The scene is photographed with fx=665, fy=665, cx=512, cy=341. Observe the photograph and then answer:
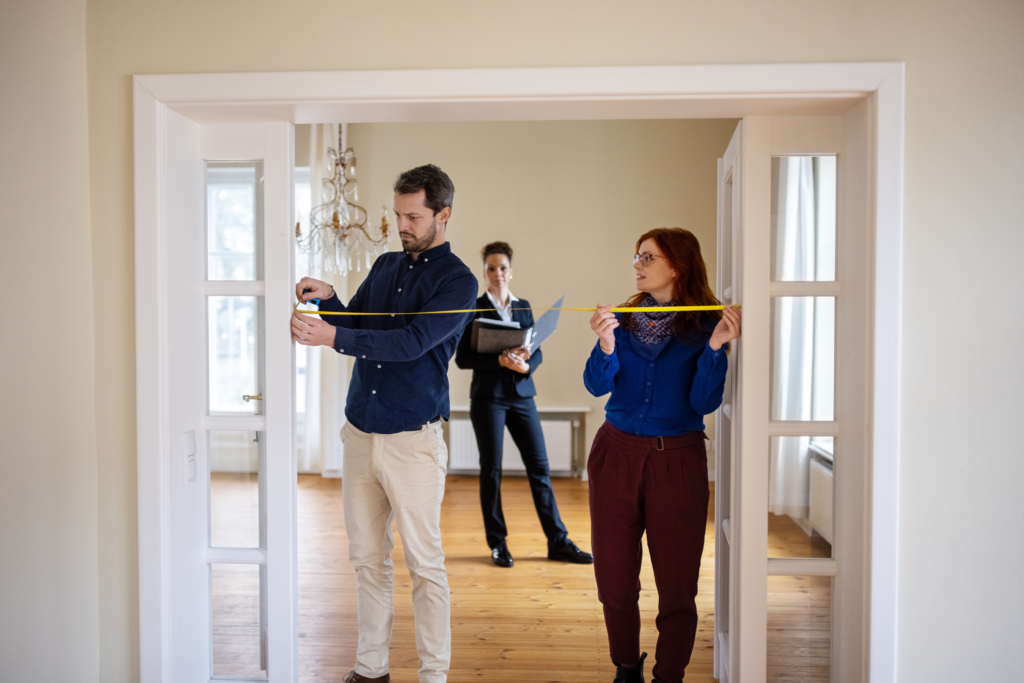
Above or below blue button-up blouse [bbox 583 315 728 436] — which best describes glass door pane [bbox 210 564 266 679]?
below

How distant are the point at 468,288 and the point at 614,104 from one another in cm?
68

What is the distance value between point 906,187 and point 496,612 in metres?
2.19

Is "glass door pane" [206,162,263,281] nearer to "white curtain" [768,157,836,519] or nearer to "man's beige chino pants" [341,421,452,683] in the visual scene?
"man's beige chino pants" [341,421,452,683]

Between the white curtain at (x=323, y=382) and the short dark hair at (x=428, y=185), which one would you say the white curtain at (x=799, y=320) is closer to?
the short dark hair at (x=428, y=185)

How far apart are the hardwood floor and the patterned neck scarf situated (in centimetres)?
64

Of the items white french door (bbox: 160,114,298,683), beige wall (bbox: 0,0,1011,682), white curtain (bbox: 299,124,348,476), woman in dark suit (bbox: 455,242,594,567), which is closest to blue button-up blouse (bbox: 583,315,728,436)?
beige wall (bbox: 0,0,1011,682)

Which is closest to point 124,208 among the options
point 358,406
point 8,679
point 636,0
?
point 358,406

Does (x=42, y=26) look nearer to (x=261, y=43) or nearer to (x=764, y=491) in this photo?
(x=261, y=43)

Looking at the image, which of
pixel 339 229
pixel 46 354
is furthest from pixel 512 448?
pixel 46 354

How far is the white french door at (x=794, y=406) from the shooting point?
1.78 metres

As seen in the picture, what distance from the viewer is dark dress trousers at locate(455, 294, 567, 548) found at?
11.0 feet

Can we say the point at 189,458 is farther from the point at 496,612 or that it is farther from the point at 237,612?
the point at 496,612

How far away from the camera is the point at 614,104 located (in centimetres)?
169

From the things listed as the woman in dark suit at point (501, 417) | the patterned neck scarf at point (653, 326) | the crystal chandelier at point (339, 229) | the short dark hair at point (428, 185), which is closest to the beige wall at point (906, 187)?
the short dark hair at point (428, 185)
